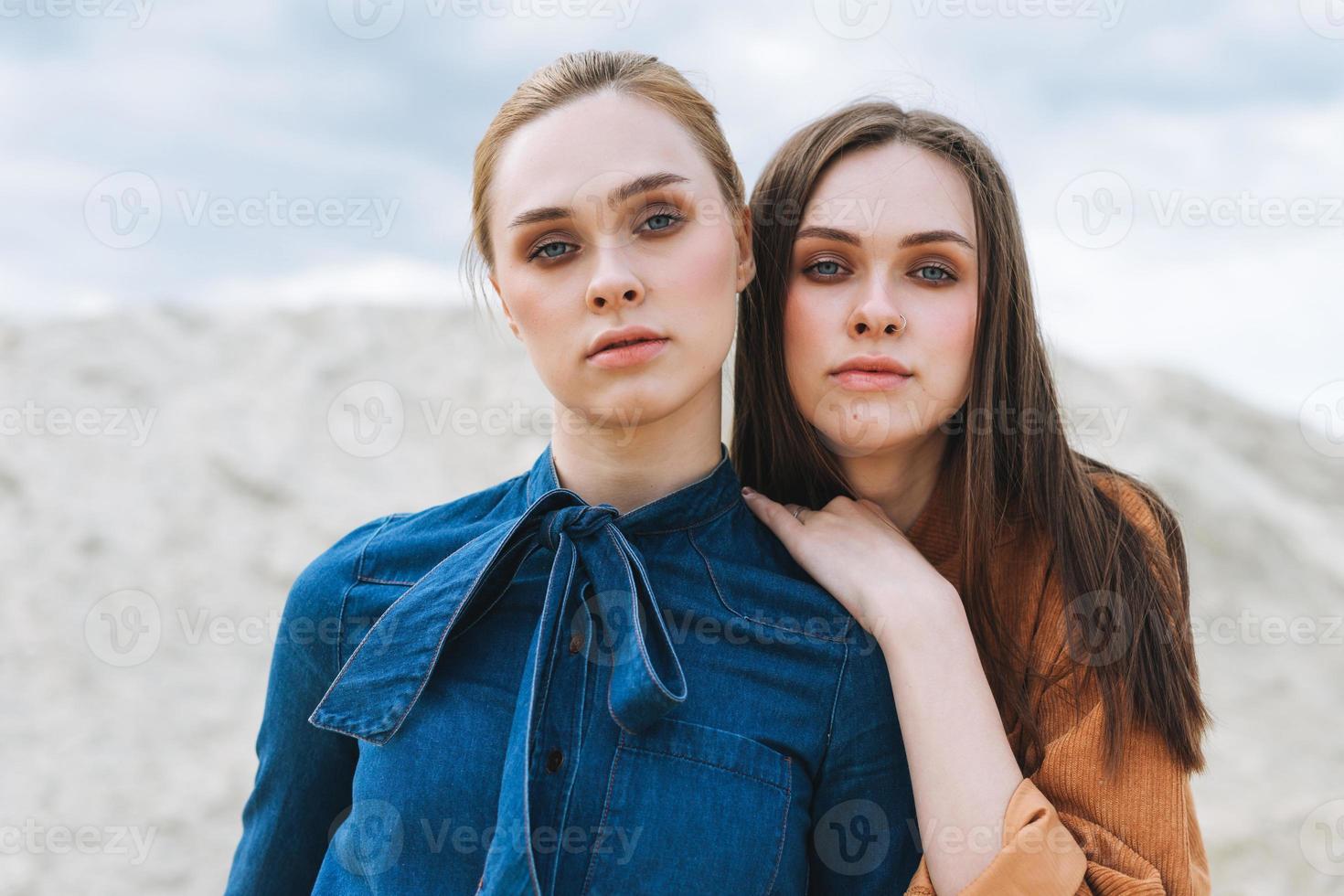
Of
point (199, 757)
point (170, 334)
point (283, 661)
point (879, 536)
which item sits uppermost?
point (170, 334)

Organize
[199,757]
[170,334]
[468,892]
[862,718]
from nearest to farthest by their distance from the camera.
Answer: [468,892] < [862,718] < [199,757] < [170,334]

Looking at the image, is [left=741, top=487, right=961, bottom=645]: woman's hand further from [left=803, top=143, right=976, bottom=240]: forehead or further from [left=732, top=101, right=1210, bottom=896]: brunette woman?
[left=803, top=143, right=976, bottom=240]: forehead

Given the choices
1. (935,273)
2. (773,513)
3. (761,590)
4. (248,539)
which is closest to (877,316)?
(935,273)

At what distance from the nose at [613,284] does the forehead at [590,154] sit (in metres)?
0.09

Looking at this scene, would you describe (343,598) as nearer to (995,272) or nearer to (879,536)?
(879,536)

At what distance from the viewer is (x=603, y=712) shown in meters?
1.66

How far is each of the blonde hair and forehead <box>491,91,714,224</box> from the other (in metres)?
0.02

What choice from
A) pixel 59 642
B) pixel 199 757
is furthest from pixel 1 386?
pixel 199 757

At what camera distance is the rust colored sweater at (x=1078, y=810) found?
5.37ft

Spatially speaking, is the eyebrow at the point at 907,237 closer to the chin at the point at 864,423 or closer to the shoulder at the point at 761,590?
the chin at the point at 864,423

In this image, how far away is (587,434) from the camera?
6.24 ft

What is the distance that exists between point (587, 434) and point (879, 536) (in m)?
0.52

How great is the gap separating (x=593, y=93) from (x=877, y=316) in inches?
22.4

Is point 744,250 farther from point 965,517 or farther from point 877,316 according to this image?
point 965,517
